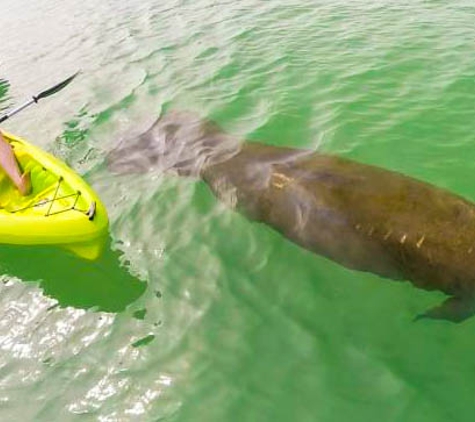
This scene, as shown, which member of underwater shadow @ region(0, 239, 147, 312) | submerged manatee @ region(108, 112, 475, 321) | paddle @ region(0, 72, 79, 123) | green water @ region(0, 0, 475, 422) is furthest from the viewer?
paddle @ region(0, 72, 79, 123)

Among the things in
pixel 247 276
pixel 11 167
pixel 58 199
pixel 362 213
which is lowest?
pixel 247 276

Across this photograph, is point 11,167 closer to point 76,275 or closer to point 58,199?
point 58,199

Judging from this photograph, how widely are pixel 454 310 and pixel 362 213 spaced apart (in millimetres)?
1003

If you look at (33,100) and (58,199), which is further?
(33,100)

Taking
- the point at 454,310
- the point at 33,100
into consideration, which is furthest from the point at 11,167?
the point at 454,310

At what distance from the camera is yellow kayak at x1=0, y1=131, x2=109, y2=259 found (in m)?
5.22

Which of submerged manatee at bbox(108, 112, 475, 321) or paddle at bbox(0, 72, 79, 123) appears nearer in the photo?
submerged manatee at bbox(108, 112, 475, 321)

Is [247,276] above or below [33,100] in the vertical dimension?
below

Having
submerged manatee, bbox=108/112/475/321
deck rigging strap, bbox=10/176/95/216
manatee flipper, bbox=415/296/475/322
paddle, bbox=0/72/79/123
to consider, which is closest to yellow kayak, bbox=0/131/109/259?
deck rigging strap, bbox=10/176/95/216

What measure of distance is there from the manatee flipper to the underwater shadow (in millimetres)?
2486

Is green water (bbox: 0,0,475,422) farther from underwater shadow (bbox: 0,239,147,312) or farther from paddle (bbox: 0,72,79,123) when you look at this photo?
paddle (bbox: 0,72,79,123)

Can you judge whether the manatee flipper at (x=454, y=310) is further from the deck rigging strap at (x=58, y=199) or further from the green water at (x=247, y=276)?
the deck rigging strap at (x=58, y=199)

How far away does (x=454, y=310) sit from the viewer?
13.3ft

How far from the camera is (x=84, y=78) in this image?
10.2 metres
